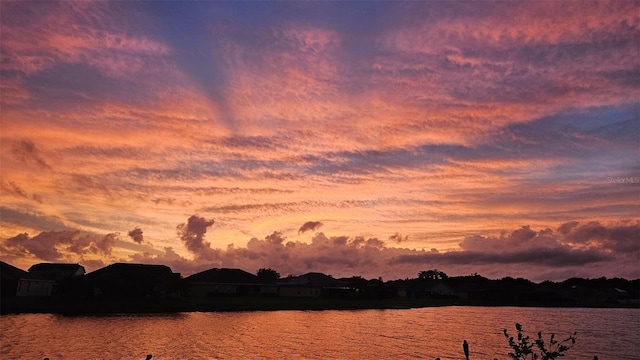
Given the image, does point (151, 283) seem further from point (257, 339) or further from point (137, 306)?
point (257, 339)

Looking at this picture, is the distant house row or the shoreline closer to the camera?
the shoreline

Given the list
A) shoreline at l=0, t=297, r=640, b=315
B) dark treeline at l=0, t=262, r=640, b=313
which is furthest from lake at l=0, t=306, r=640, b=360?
dark treeline at l=0, t=262, r=640, b=313

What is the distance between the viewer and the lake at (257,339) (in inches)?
1553

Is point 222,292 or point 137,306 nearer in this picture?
point 137,306

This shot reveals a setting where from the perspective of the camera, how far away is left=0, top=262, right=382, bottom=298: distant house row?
256 feet

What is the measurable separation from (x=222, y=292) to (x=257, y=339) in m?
66.6

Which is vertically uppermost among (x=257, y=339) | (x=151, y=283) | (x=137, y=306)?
(x=151, y=283)

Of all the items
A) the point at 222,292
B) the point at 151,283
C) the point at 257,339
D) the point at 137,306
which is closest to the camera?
the point at 257,339

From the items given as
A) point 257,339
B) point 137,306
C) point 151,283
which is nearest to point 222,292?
point 151,283

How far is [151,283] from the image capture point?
80.5 metres

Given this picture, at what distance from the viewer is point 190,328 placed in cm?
5428

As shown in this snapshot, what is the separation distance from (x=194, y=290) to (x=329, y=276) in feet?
136

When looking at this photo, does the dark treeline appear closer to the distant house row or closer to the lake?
the distant house row

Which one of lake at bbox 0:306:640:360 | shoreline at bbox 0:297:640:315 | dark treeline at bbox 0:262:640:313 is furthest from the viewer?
dark treeline at bbox 0:262:640:313
